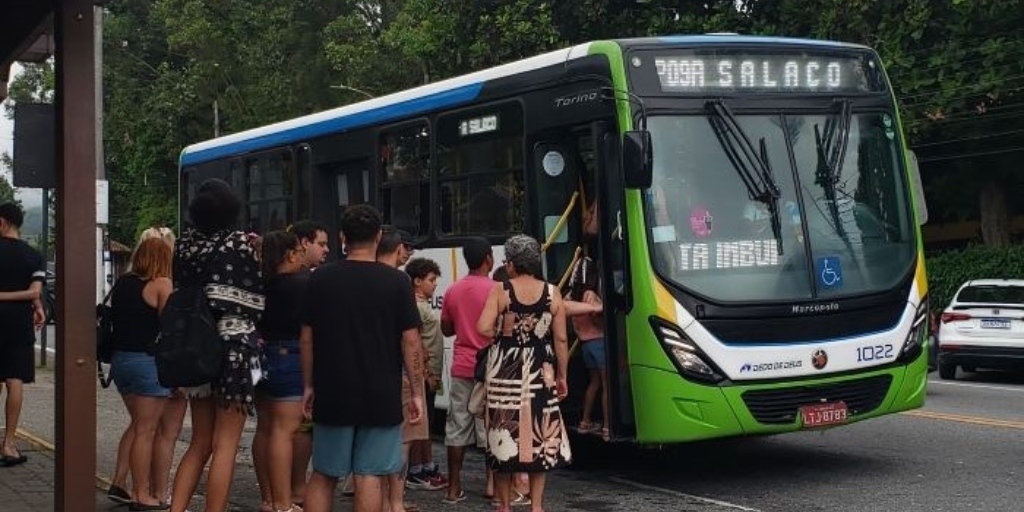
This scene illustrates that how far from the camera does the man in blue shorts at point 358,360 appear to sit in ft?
19.3

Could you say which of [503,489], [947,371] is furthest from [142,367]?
[947,371]

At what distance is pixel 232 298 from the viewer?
6438mm

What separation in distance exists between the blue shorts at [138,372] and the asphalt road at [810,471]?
0.97m

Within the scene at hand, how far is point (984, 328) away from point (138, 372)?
14.0 metres

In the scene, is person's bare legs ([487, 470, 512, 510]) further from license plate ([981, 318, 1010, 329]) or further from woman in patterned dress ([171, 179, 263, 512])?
license plate ([981, 318, 1010, 329])

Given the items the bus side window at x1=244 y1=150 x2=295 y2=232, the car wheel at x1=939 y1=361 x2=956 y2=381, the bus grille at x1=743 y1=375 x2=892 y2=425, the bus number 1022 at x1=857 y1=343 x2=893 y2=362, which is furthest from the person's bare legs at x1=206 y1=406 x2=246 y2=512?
the car wheel at x1=939 y1=361 x2=956 y2=381

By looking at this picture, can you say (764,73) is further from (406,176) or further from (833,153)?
(406,176)

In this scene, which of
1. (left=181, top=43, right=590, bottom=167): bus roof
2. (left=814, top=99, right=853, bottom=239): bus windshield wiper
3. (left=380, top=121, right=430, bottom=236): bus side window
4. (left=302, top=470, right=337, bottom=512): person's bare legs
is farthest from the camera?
(left=380, top=121, right=430, bottom=236): bus side window

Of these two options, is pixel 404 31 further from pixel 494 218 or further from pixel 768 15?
pixel 494 218

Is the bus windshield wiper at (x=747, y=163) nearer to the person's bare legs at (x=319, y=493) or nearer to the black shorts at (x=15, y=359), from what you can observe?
the person's bare legs at (x=319, y=493)

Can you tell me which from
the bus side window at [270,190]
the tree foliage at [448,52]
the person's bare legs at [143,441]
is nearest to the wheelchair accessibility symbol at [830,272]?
the person's bare legs at [143,441]

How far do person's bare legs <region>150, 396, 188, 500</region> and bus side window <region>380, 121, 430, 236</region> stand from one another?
376cm

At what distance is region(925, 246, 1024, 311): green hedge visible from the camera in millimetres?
24984

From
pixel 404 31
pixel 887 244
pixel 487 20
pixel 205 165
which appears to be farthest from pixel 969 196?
pixel 887 244
